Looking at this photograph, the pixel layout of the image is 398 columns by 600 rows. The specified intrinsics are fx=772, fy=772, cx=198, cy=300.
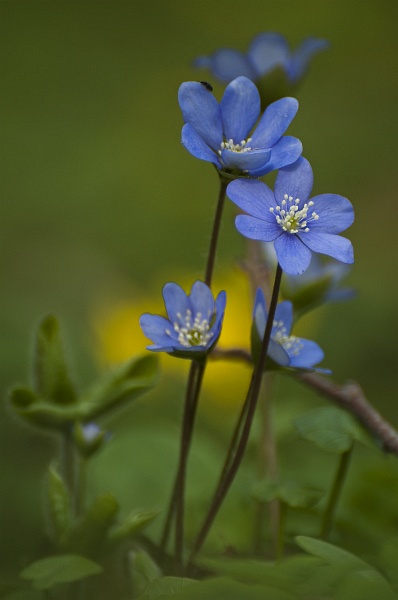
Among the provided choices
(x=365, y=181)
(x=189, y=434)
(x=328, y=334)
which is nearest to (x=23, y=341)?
(x=328, y=334)

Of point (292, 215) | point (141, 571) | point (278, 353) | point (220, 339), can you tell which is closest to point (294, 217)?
point (292, 215)

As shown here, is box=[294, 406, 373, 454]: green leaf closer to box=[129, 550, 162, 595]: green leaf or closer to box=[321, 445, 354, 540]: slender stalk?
box=[321, 445, 354, 540]: slender stalk

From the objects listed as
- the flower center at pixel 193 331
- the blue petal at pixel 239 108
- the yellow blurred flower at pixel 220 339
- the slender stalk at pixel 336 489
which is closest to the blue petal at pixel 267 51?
the blue petal at pixel 239 108

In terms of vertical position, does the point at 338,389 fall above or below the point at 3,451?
above

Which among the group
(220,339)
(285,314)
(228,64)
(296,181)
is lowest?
(220,339)

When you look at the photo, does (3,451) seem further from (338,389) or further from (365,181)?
(365,181)

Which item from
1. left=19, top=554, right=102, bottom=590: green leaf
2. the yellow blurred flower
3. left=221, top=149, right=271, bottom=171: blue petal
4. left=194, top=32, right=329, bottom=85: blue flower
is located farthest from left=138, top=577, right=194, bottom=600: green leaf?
the yellow blurred flower

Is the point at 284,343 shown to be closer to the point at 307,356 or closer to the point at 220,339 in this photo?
the point at 307,356
